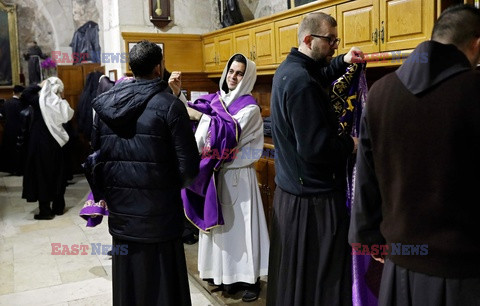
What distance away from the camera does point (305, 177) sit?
228cm

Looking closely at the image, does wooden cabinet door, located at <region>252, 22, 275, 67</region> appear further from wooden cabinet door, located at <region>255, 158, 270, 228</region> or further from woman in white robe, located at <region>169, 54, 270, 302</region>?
woman in white robe, located at <region>169, 54, 270, 302</region>

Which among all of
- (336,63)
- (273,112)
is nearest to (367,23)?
(336,63)

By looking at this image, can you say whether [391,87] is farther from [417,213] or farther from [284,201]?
[284,201]

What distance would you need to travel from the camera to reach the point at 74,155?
8258 millimetres

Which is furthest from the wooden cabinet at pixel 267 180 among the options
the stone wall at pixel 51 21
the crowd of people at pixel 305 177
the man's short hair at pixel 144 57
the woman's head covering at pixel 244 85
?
the stone wall at pixel 51 21

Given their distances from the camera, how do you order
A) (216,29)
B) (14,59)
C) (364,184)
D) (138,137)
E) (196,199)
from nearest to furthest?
1. (364,184)
2. (138,137)
3. (196,199)
4. (216,29)
5. (14,59)

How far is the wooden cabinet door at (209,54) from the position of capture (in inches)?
232

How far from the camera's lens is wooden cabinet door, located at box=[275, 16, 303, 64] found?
4406 mm

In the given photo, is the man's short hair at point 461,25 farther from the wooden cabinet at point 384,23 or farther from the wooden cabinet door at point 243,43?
the wooden cabinet door at point 243,43

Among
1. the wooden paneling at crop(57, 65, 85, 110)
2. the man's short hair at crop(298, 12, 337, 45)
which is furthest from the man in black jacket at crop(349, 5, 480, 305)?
the wooden paneling at crop(57, 65, 85, 110)

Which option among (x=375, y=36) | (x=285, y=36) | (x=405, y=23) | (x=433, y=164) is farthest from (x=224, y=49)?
(x=433, y=164)

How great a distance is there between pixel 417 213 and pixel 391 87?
1.22 feet

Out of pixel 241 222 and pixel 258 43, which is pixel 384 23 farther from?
pixel 258 43

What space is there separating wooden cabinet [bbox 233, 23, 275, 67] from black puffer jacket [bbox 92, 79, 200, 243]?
2.65 metres
